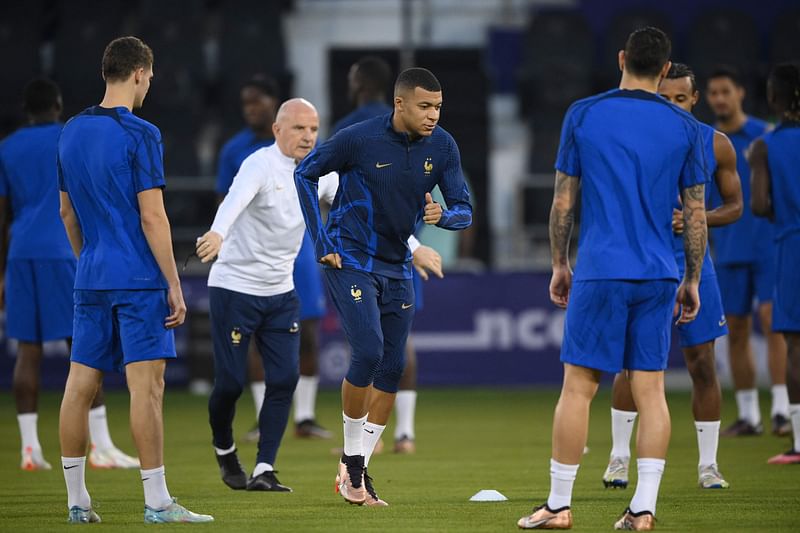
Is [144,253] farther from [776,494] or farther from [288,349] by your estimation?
[776,494]

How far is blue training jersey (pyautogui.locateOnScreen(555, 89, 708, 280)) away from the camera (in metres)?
6.11

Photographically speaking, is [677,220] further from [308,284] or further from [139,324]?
[308,284]

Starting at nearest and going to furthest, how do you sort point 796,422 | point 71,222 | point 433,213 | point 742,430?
point 71,222 < point 433,213 < point 796,422 < point 742,430

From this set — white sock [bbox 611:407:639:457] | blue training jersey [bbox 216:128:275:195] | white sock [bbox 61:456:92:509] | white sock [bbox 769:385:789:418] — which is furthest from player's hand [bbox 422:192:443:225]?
white sock [bbox 769:385:789:418]

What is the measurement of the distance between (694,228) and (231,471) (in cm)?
326

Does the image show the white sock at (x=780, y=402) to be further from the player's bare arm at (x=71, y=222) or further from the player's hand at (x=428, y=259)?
the player's bare arm at (x=71, y=222)

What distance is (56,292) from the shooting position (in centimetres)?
951

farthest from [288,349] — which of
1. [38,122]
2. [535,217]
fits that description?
[535,217]

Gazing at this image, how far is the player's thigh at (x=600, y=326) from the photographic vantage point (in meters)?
6.10

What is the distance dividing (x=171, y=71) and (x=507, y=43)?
195 inches

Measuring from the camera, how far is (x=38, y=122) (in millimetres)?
9727

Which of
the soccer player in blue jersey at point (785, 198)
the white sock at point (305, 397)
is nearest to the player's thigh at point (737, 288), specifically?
the soccer player in blue jersey at point (785, 198)

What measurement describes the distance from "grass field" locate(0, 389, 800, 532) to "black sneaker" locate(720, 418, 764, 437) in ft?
0.48

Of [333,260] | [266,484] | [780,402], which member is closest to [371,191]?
[333,260]
